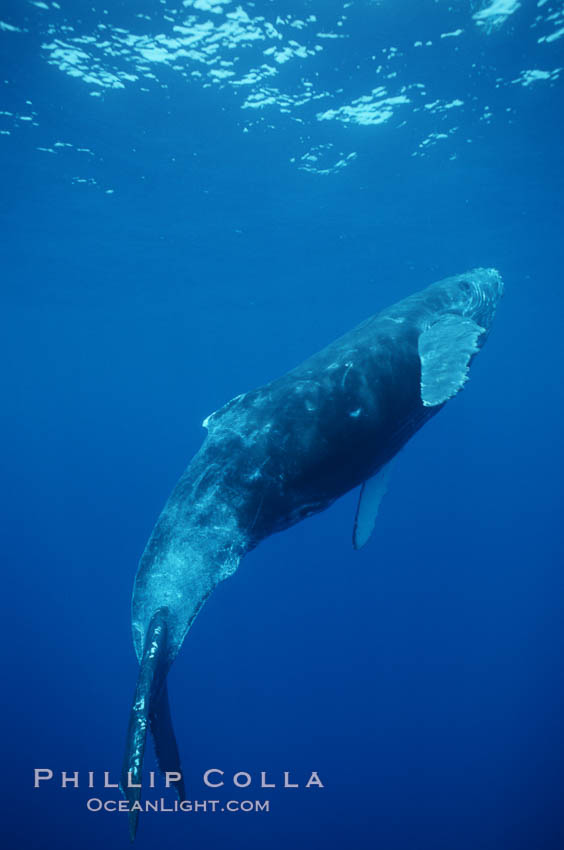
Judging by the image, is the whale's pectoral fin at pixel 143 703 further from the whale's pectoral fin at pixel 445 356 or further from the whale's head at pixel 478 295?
the whale's head at pixel 478 295

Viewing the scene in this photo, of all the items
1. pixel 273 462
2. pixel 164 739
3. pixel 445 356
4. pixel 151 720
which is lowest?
pixel 164 739

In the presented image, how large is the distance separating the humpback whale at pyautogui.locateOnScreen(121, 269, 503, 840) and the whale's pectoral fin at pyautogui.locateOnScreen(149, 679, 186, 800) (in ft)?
0.04

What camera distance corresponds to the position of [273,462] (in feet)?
18.5

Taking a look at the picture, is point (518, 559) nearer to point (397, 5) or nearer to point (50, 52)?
point (397, 5)

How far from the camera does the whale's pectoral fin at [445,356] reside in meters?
5.63

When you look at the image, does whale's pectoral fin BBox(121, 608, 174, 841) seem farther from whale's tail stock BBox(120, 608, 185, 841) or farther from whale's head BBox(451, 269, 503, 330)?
whale's head BBox(451, 269, 503, 330)

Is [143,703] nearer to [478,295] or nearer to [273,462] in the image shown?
[273,462]

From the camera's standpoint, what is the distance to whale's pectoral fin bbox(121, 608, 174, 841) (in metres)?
3.79

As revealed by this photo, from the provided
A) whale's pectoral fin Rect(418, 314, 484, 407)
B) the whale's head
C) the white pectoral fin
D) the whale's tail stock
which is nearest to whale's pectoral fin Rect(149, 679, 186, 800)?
the whale's tail stock

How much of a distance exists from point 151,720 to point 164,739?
40cm

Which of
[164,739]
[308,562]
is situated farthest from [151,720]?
[308,562]

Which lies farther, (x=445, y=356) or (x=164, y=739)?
(x=445, y=356)

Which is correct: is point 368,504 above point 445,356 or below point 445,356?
below

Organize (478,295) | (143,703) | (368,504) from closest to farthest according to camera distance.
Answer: (143,703) → (368,504) → (478,295)
